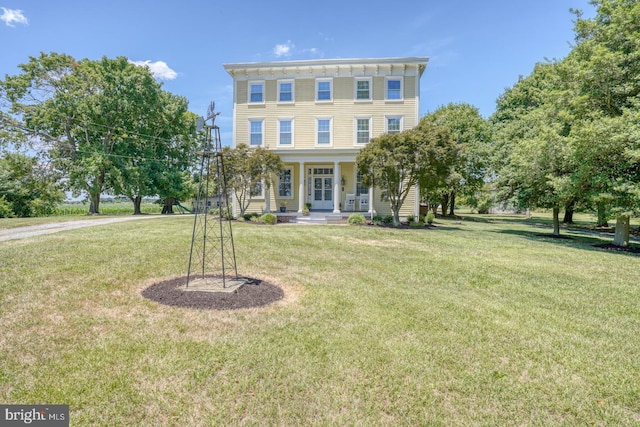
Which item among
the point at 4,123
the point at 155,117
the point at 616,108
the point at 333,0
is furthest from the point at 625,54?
the point at 4,123

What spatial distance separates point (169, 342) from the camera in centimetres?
331

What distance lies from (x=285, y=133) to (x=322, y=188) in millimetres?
3788

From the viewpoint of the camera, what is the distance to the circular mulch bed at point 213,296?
4359 millimetres

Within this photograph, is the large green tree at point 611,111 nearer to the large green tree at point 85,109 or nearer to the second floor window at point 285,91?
the second floor window at point 285,91

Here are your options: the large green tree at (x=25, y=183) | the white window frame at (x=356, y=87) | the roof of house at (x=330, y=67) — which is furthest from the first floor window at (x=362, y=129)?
the large green tree at (x=25, y=183)

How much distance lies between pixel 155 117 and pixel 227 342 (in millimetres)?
24894

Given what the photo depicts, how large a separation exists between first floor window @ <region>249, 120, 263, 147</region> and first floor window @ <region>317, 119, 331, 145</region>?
335 centimetres

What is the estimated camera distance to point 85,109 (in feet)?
66.2

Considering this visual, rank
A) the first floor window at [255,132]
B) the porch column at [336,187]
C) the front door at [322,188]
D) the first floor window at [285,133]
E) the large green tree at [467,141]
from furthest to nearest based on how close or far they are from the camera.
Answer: the large green tree at [467,141] → the front door at [322,188] → the first floor window at [255,132] → the first floor window at [285,133] → the porch column at [336,187]

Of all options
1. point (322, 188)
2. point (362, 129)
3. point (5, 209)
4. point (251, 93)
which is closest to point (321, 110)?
point (362, 129)

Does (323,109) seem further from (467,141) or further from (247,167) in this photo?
(467,141)

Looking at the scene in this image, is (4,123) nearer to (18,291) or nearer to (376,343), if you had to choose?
(18,291)

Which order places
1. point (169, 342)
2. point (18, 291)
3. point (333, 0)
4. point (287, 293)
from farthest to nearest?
point (333, 0) → point (287, 293) → point (18, 291) → point (169, 342)

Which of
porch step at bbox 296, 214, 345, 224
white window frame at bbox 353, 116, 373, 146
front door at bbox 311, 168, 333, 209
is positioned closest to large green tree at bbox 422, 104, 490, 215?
white window frame at bbox 353, 116, 373, 146
